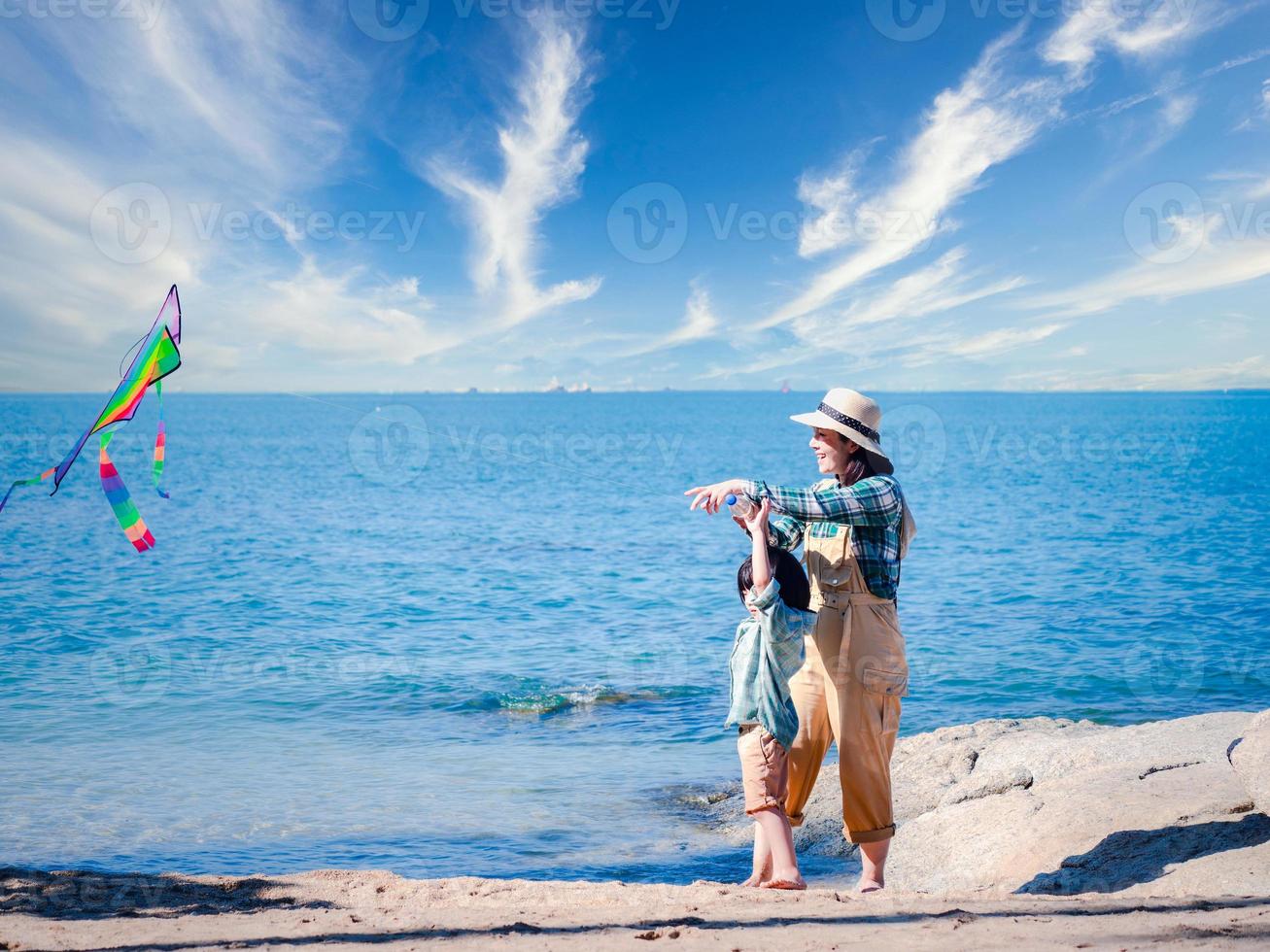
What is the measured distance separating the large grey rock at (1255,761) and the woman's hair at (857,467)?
8.67 ft

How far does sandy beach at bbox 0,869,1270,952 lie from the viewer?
385cm

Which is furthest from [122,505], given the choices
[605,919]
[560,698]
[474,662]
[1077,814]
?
[474,662]

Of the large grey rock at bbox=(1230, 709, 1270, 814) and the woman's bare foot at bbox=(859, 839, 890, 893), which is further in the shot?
the large grey rock at bbox=(1230, 709, 1270, 814)

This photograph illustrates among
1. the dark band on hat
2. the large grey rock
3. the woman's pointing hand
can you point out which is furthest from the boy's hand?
the large grey rock

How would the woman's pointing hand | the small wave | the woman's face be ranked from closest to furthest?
the woman's pointing hand < the woman's face < the small wave

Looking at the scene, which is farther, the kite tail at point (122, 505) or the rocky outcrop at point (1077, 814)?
the kite tail at point (122, 505)

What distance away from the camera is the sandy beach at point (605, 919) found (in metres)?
3.85

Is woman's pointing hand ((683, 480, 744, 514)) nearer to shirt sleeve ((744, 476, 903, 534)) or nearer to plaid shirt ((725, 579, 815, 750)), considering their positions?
shirt sleeve ((744, 476, 903, 534))

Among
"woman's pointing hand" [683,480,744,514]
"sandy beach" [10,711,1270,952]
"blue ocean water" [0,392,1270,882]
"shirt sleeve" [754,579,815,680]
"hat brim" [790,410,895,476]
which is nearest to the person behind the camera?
"sandy beach" [10,711,1270,952]

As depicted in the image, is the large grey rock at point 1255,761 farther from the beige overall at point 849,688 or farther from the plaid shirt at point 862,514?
the plaid shirt at point 862,514

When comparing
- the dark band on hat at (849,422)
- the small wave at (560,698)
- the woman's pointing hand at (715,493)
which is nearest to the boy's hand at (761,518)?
the woman's pointing hand at (715,493)

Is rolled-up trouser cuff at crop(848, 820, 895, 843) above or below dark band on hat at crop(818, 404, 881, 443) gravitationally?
below

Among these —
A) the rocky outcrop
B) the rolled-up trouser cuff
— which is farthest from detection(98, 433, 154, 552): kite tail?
the rocky outcrop

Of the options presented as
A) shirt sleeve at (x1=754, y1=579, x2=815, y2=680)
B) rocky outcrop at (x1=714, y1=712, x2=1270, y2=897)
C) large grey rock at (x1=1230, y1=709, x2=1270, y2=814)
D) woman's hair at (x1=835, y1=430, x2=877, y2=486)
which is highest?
woman's hair at (x1=835, y1=430, x2=877, y2=486)
